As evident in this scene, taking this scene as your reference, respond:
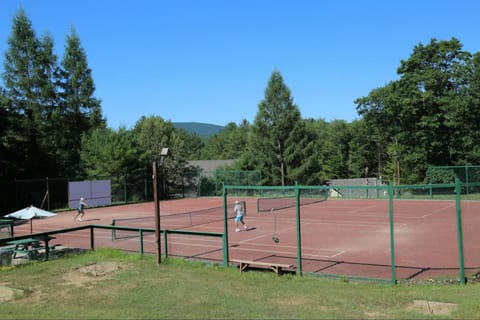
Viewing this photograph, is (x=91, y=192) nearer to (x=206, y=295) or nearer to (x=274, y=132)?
(x=274, y=132)

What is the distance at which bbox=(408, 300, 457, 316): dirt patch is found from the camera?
25.4 feet

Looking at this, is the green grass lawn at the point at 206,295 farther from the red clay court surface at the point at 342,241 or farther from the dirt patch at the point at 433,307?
the red clay court surface at the point at 342,241

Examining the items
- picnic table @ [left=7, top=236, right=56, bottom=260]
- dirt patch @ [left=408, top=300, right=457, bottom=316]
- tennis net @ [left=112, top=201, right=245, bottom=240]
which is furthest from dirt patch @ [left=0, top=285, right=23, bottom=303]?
tennis net @ [left=112, top=201, right=245, bottom=240]

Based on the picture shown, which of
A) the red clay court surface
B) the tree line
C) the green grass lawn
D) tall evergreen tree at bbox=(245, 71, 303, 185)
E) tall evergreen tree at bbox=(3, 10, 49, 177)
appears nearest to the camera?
the green grass lawn

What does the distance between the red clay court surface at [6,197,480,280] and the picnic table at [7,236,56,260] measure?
241 centimetres

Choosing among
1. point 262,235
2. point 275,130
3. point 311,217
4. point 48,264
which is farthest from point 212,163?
point 48,264

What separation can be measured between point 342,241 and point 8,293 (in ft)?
40.6

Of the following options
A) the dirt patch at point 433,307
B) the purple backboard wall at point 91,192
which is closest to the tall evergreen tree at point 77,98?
the purple backboard wall at point 91,192

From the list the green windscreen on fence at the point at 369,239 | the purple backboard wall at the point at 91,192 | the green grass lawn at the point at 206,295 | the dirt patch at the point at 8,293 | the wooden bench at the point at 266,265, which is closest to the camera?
the green grass lawn at the point at 206,295

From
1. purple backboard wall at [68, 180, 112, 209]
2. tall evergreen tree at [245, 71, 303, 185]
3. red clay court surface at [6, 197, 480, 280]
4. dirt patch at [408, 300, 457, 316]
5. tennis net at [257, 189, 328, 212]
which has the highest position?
tall evergreen tree at [245, 71, 303, 185]

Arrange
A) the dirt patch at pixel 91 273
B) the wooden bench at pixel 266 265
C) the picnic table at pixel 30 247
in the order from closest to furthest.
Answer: the dirt patch at pixel 91 273
the wooden bench at pixel 266 265
the picnic table at pixel 30 247

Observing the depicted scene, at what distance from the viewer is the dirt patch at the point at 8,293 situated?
33.0ft

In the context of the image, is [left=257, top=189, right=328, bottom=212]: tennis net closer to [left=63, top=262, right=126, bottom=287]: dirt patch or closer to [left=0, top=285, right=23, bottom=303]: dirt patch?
[left=63, top=262, right=126, bottom=287]: dirt patch

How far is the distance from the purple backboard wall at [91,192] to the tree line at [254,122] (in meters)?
3.62
